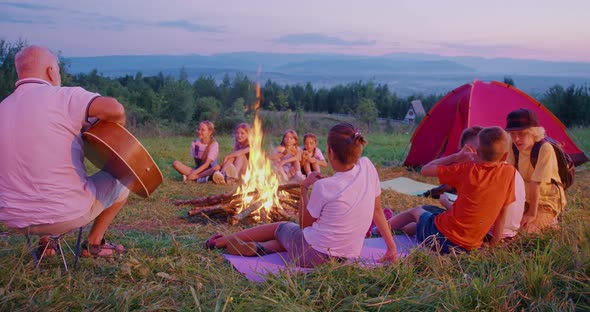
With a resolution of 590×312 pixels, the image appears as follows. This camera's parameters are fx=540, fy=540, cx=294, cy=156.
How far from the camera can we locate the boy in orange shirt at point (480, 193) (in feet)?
13.7

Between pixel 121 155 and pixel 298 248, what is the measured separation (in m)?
1.44

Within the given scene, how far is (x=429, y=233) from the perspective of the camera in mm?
4609

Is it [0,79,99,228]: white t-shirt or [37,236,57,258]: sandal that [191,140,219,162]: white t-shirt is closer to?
[37,236,57,258]: sandal

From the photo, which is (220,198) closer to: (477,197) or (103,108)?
(103,108)

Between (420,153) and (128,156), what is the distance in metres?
7.00

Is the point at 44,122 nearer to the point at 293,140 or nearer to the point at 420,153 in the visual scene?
the point at 293,140

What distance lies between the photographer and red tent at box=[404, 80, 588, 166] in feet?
28.7

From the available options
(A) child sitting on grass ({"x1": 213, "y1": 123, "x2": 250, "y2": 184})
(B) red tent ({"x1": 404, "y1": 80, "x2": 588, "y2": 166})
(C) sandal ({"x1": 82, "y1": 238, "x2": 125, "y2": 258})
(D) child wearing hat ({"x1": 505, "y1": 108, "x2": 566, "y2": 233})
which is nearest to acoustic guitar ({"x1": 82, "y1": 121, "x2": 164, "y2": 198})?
(C) sandal ({"x1": 82, "y1": 238, "x2": 125, "y2": 258})

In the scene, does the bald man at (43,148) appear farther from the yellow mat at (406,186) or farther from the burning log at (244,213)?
the yellow mat at (406,186)

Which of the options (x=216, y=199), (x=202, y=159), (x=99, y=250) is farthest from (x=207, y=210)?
(x=202, y=159)

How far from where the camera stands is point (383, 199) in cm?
711

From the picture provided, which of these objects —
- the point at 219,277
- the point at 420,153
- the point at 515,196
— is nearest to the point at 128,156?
the point at 219,277

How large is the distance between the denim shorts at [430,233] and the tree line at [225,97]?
15.3 m

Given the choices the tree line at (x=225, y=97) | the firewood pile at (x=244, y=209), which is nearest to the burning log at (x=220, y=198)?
the firewood pile at (x=244, y=209)
